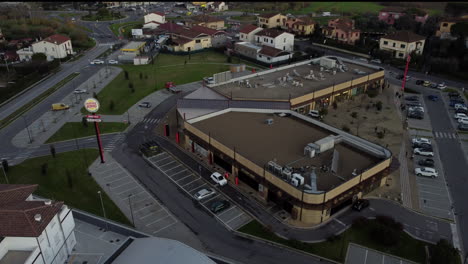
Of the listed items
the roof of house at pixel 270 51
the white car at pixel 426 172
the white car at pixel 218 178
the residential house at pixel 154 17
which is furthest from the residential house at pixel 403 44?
the residential house at pixel 154 17

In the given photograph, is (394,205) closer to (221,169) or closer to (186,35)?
(221,169)

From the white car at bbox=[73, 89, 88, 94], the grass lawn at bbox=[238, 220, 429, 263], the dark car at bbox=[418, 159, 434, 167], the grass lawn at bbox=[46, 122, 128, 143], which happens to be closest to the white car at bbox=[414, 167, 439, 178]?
the dark car at bbox=[418, 159, 434, 167]

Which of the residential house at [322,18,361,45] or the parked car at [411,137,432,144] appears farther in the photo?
the residential house at [322,18,361,45]

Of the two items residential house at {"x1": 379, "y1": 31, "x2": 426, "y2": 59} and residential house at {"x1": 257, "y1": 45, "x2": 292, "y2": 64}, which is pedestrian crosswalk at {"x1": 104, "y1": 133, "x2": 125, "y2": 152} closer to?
residential house at {"x1": 257, "y1": 45, "x2": 292, "y2": 64}

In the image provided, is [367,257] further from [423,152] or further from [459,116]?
[459,116]

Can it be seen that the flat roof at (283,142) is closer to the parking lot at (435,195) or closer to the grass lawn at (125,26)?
the parking lot at (435,195)

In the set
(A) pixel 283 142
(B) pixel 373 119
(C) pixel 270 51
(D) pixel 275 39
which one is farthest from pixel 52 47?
(B) pixel 373 119

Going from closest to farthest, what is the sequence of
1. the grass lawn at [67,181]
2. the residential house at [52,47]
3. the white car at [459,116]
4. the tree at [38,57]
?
the grass lawn at [67,181] < the white car at [459,116] < the tree at [38,57] < the residential house at [52,47]
